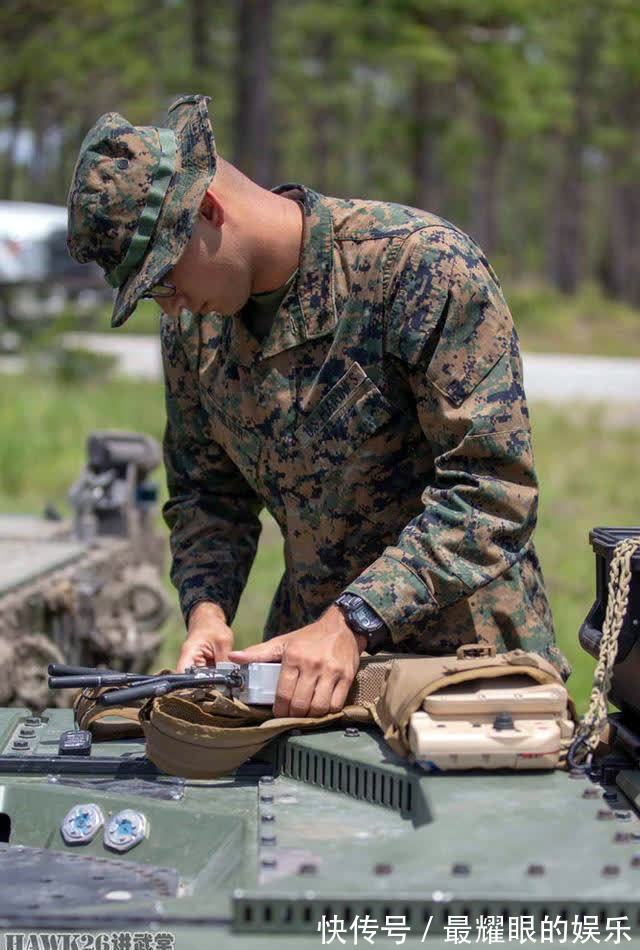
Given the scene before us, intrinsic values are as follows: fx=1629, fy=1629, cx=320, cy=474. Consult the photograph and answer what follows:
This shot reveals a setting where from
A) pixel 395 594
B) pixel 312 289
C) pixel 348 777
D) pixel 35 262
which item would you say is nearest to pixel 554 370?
pixel 35 262

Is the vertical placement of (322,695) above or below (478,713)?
below

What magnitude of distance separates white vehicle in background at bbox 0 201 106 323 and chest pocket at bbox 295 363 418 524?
68.0 ft

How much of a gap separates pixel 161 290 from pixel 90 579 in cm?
340

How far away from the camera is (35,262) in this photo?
25.2m

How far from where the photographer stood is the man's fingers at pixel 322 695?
2.86 meters

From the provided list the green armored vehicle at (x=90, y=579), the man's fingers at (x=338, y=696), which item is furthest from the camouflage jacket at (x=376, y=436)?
the green armored vehicle at (x=90, y=579)

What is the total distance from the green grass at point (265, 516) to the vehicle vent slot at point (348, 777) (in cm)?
411

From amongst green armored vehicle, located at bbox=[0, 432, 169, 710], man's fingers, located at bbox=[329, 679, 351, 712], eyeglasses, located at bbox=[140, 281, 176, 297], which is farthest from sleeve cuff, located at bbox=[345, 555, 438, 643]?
green armored vehicle, located at bbox=[0, 432, 169, 710]

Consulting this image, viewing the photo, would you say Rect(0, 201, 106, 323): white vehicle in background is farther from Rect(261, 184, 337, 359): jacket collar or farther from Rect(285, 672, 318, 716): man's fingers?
Rect(285, 672, 318, 716): man's fingers

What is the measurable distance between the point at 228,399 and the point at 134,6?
891 inches

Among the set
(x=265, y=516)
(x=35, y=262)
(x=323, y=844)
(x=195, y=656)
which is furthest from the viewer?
(x=35, y=262)

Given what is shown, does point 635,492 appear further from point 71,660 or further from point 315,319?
point 315,319

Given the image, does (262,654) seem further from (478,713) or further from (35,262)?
(35,262)

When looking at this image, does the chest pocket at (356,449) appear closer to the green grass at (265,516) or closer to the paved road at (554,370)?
the green grass at (265,516)
